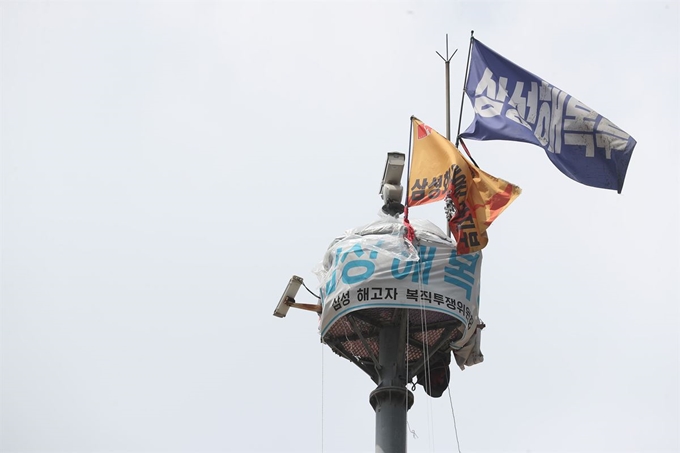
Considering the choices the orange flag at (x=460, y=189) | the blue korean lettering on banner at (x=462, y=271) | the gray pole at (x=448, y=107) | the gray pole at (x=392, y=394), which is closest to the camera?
the orange flag at (x=460, y=189)

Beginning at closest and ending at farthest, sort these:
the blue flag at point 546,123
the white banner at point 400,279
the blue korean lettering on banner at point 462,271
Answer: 1. the white banner at point 400,279
2. the blue korean lettering on banner at point 462,271
3. the blue flag at point 546,123

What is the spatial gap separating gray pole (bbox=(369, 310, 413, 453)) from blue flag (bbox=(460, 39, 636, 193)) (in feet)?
13.9

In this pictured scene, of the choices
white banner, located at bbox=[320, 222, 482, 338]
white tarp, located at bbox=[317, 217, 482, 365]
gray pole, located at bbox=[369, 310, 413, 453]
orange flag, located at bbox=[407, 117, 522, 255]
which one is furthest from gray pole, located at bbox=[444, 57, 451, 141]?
gray pole, located at bbox=[369, 310, 413, 453]

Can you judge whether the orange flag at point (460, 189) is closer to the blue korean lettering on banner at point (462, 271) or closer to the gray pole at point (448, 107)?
the blue korean lettering on banner at point (462, 271)

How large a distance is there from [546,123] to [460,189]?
3.07 metres

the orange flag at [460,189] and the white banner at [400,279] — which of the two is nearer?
the orange flag at [460,189]

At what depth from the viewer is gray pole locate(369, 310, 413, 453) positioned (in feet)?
82.6

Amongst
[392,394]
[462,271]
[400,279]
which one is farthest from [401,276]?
[392,394]

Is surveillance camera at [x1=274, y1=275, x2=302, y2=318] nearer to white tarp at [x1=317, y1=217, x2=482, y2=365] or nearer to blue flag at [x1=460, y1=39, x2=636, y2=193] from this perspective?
white tarp at [x1=317, y1=217, x2=482, y2=365]

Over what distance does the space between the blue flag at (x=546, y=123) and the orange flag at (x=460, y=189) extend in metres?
1.45

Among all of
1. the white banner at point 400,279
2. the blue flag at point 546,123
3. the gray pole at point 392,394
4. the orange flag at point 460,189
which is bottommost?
the gray pole at point 392,394

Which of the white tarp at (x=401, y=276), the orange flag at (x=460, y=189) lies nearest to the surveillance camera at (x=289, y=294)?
the white tarp at (x=401, y=276)

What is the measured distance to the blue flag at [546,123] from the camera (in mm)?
25547

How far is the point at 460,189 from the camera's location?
24.3 metres
